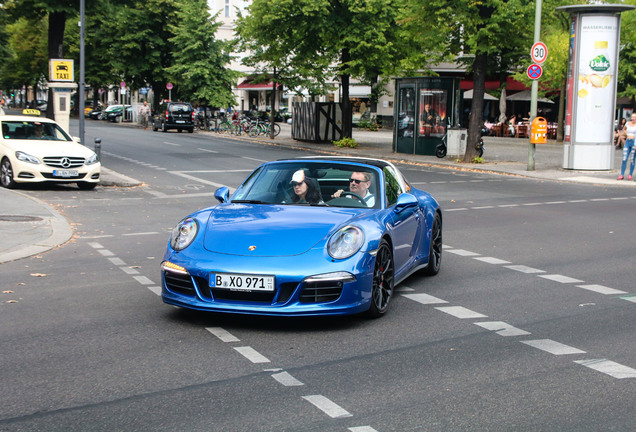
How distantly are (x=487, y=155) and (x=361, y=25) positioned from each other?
764 cm

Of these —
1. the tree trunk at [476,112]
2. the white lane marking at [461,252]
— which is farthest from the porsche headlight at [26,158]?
the tree trunk at [476,112]

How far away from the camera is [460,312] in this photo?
7.13 metres

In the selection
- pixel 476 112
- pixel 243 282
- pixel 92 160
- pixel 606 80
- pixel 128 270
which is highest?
pixel 606 80

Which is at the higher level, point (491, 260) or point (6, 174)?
point (6, 174)

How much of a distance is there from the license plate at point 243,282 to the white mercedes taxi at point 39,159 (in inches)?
484

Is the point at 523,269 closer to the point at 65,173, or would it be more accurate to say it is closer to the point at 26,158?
the point at 65,173

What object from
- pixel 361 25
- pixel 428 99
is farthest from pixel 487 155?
pixel 361 25

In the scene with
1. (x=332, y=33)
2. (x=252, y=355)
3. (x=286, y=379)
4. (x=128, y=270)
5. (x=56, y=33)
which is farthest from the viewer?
(x=332, y=33)

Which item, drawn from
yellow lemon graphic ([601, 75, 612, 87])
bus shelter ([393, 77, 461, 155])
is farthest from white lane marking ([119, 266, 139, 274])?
bus shelter ([393, 77, 461, 155])

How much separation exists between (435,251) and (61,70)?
1735 cm

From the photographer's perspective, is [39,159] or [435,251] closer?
[435,251]

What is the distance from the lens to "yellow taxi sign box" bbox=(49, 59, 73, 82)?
2320 centimetres

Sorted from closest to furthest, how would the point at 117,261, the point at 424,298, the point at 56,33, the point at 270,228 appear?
the point at 270,228 < the point at 424,298 < the point at 117,261 < the point at 56,33

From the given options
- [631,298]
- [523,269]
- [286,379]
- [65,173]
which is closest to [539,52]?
[65,173]
